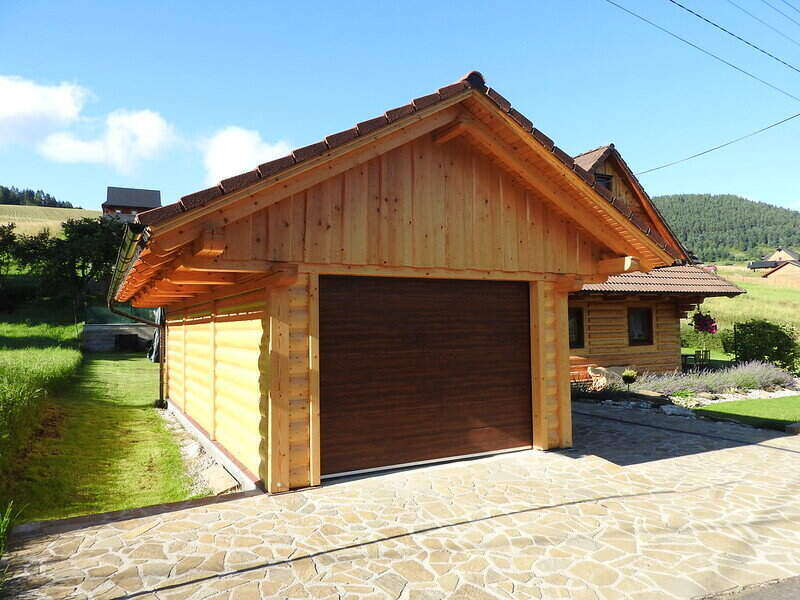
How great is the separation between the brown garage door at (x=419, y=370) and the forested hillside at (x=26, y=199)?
14310 centimetres

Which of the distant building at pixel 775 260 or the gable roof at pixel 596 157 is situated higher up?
the distant building at pixel 775 260

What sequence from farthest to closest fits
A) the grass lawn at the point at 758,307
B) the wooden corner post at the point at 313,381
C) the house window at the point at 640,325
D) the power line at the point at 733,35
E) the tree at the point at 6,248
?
the tree at the point at 6,248
the grass lawn at the point at 758,307
the house window at the point at 640,325
the power line at the point at 733,35
the wooden corner post at the point at 313,381

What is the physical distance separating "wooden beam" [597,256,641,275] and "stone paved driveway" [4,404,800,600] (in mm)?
2889

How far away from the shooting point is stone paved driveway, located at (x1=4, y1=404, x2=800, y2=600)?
12.5 ft

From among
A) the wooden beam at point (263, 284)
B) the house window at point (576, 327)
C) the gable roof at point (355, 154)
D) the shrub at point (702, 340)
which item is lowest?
the shrub at point (702, 340)

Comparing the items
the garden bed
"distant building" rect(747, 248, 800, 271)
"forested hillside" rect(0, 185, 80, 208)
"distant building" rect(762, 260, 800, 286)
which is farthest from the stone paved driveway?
"forested hillside" rect(0, 185, 80, 208)

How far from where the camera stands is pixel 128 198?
3199 inches

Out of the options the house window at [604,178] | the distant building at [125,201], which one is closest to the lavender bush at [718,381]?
the house window at [604,178]

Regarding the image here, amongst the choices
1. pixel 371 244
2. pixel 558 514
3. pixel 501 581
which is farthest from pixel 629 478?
pixel 371 244

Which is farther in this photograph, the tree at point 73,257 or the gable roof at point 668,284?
the tree at point 73,257

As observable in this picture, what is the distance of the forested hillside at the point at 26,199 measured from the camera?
122m

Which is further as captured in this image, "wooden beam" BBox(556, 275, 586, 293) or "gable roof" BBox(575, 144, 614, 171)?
"gable roof" BBox(575, 144, 614, 171)

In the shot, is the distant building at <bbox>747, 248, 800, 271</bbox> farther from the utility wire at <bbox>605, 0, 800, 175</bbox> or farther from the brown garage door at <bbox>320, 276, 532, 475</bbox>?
the brown garage door at <bbox>320, 276, 532, 475</bbox>

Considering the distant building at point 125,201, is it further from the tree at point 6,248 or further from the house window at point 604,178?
the house window at point 604,178
